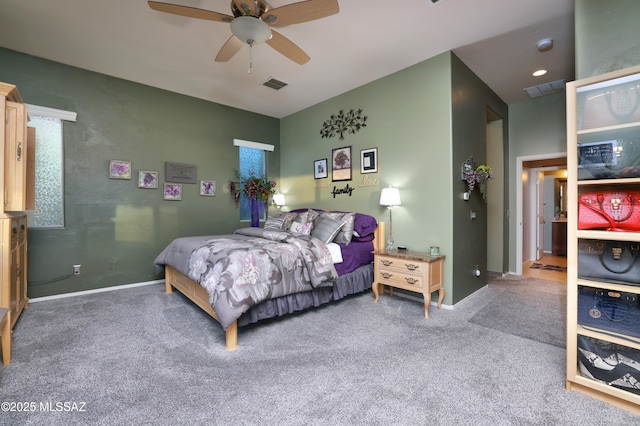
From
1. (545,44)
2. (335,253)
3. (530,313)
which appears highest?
(545,44)

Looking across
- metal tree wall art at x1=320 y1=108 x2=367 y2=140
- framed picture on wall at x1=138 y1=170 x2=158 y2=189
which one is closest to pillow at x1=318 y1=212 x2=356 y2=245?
metal tree wall art at x1=320 y1=108 x2=367 y2=140

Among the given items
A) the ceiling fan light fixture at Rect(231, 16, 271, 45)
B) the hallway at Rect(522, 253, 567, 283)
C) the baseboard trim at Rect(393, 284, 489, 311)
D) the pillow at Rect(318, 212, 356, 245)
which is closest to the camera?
the ceiling fan light fixture at Rect(231, 16, 271, 45)

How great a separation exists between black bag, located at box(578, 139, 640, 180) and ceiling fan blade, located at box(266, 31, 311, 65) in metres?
2.26

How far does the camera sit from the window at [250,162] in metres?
5.08

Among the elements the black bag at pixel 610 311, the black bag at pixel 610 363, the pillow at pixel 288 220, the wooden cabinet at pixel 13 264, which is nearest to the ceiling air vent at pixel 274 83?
the pillow at pixel 288 220

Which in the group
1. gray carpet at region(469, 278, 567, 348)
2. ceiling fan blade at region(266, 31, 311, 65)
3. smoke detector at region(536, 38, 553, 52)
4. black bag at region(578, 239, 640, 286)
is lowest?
gray carpet at region(469, 278, 567, 348)

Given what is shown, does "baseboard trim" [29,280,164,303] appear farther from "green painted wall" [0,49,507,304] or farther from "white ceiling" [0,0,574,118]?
"white ceiling" [0,0,574,118]

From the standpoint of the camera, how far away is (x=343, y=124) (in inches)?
171

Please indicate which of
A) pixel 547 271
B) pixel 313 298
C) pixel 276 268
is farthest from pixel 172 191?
pixel 547 271

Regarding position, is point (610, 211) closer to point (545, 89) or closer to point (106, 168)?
point (545, 89)

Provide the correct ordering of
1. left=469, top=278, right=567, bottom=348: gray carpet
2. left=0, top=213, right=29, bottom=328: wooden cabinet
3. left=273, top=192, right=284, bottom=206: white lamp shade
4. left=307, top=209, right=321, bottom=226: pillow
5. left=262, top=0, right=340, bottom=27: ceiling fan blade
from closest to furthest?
1. left=262, top=0, right=340, bottom=27: ceiling fan blade
2. left=0, top=213, right=29, bottom=328: wooden cabinet
3. left=469, top=278, right=567, bottom=348: gray carpet
4. left=307, top=209, right=321, bottom=226: pillow
5. left=273, top=192, right=284, bottom=206: white lamp shade

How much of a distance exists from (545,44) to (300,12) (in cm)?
271

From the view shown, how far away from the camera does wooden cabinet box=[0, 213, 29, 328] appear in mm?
2174

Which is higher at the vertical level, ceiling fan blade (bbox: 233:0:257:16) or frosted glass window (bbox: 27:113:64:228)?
ceiling fan blade (bbox: 233:0:257:16)
